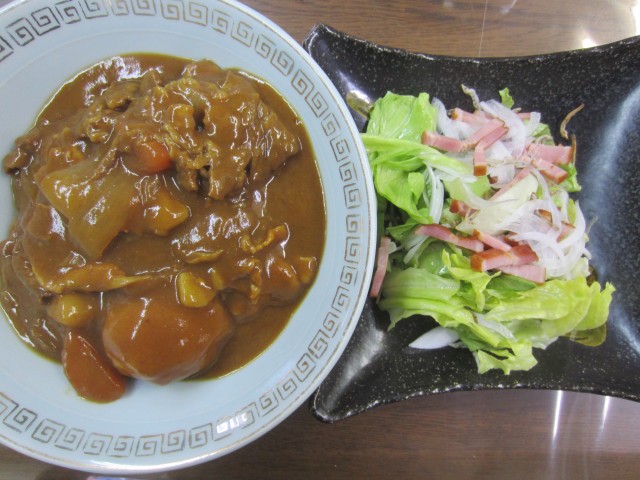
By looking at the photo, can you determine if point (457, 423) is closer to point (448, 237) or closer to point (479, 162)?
point (448, 237)

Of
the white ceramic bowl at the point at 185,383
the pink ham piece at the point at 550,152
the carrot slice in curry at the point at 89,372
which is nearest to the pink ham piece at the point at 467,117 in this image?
the pink ham piece at the point at 550,152

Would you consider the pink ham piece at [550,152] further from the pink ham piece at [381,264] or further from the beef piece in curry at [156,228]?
the beef piece in curry at [156,228]

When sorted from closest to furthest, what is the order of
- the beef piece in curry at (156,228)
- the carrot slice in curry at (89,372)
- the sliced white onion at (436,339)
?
1. the beef piece in curry at (156,228)
2. the carrot slice in curry at (89,372)
3. the sliced white onion at (436,339)

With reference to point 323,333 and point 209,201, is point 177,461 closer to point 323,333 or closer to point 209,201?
point 323,333

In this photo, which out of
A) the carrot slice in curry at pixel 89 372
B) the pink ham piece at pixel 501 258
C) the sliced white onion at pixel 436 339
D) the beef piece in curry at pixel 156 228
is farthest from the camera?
the sliced white onion at pixel 436 339

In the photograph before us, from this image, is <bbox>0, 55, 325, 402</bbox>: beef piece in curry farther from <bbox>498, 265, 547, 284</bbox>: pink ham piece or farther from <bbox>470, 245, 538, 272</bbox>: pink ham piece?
<bbox>498, 265, 547, 284</bbox>: pink ham piece

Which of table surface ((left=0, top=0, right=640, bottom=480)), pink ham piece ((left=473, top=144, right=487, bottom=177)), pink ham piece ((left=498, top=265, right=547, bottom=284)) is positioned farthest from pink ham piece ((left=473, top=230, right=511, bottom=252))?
table surface ((left=0, top=0, right=640, bottom=480))

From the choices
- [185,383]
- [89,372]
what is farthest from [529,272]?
[89,372]

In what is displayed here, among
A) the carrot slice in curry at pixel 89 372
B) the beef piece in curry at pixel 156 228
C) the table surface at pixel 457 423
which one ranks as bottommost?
the table surface at pixel 457 423
